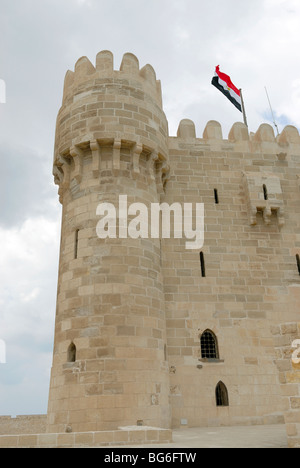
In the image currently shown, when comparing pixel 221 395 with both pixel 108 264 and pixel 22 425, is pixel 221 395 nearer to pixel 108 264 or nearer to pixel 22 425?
pixel 108 264

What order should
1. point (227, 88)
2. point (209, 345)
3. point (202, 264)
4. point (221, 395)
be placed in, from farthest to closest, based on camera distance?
1. point (227, 88)
2. point (202, 264)
3. point (209, 345)
4. point (221, 395)

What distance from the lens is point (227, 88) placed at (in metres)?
18.8

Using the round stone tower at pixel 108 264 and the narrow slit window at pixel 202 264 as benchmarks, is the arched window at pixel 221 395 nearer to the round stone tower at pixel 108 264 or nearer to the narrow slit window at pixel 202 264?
the round stone tower at pixel 108 264

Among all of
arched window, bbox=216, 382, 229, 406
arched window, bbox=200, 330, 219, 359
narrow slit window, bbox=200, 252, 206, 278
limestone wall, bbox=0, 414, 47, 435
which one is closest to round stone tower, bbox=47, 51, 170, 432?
arched window, bbox=200, 330, 219, 359

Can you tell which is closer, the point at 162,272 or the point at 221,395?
the point at 221,395

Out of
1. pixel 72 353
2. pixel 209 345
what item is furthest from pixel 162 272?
pixel 72 353

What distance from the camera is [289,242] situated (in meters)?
13.8

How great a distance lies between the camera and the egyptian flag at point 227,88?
1867cm

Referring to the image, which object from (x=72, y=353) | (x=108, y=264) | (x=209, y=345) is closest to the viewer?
(x=72, y=353)

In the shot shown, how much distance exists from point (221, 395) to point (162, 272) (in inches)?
161

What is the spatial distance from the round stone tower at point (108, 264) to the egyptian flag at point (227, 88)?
6470 millimetres

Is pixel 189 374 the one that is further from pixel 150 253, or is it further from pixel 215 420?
pixel 150 253

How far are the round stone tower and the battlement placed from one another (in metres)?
0.04
